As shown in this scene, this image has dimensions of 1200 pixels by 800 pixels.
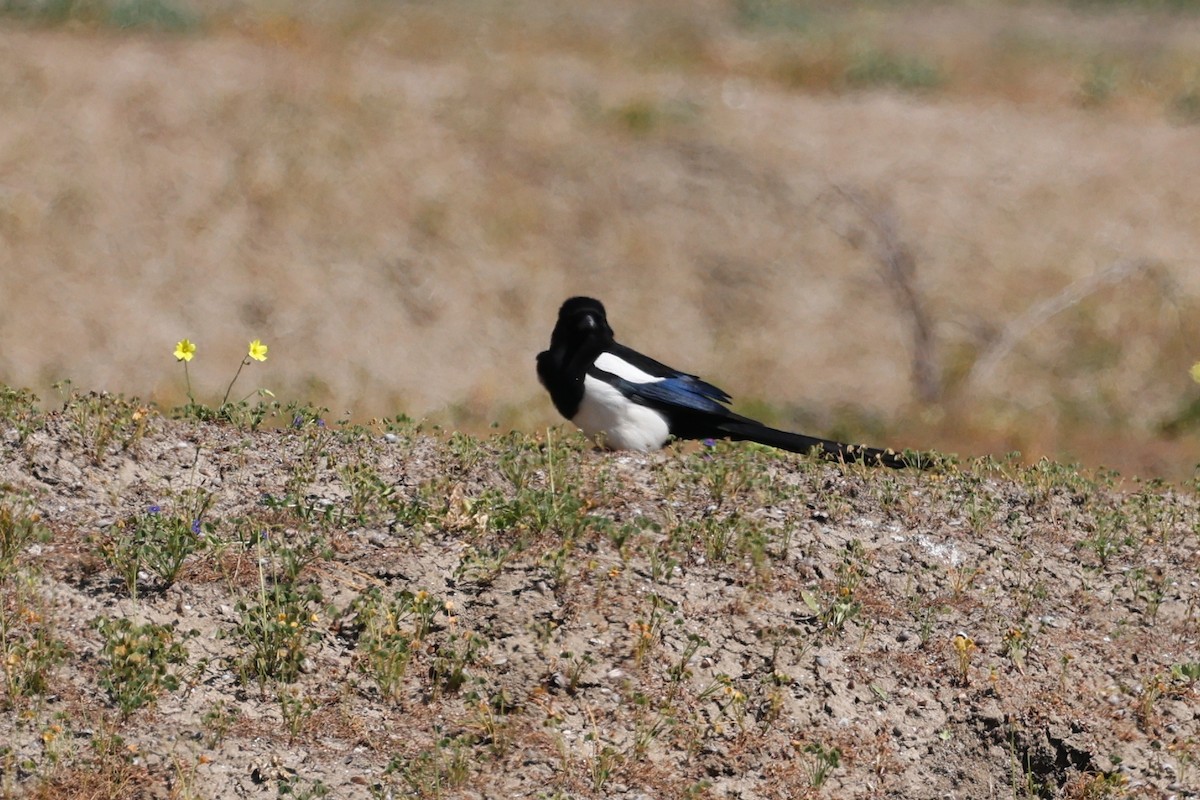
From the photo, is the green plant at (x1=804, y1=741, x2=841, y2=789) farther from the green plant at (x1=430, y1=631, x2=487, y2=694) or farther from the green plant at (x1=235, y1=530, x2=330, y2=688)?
the green plant at (x1=235, y1=530, x2=330, y2=688)

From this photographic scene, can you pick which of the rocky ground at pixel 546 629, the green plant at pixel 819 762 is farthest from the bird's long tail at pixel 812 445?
the green plant at pixel 819 762

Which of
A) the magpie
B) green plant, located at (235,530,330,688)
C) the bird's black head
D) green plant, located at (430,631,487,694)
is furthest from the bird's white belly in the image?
green plant, located at (430,631,487,694)

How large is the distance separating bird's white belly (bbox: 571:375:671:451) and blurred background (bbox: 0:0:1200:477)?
5823 millimetres

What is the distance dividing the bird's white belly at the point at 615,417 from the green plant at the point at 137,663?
3.58 m

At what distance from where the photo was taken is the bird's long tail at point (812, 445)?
8.11m

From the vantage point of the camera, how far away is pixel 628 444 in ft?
28.8

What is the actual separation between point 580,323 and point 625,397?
56 centimetres

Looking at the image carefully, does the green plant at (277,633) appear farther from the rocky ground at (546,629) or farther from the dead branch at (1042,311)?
the dead branch at (1042,311)

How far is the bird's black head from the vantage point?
910 cm

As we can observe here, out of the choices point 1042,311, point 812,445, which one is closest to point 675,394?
point 812,445

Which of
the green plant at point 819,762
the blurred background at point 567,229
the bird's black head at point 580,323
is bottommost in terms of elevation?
the green plant at point 819,762

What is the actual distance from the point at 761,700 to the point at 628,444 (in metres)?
3.08

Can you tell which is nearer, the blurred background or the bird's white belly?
the bird's white belly

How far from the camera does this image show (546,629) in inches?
234
